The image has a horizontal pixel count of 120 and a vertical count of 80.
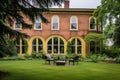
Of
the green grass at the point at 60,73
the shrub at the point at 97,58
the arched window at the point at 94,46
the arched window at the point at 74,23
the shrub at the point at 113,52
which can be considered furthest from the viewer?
the arched window at the point at 74,23

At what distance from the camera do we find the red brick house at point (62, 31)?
3441 centimetres

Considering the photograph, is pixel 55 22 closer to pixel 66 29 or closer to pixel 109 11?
pixel 66 29

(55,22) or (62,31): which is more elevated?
(55,22)

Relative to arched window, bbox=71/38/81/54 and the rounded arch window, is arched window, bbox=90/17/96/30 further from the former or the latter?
arched window, bbox=71/38/81/54

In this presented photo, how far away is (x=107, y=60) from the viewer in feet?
93.6

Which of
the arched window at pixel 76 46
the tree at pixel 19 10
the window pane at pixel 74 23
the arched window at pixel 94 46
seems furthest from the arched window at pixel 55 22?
the tree at pixel 19 10

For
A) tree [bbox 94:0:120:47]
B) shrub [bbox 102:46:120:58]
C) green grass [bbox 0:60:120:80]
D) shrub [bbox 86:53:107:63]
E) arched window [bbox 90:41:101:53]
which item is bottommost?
green grass [bbox 0:60:120:80]

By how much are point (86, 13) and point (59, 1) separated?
872 inches

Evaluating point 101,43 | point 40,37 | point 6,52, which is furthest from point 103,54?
point 6,52

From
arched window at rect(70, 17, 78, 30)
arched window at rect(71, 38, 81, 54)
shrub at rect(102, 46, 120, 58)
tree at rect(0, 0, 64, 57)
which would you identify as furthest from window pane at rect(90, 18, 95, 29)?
tree at rect(0, 0, 64, 57)

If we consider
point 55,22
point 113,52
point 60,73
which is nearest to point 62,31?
point 55,22

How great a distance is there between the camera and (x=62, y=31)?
114ft

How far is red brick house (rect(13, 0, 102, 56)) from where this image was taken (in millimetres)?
34406

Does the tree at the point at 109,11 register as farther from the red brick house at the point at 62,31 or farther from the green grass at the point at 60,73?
the red brick house at the point at 62,31
